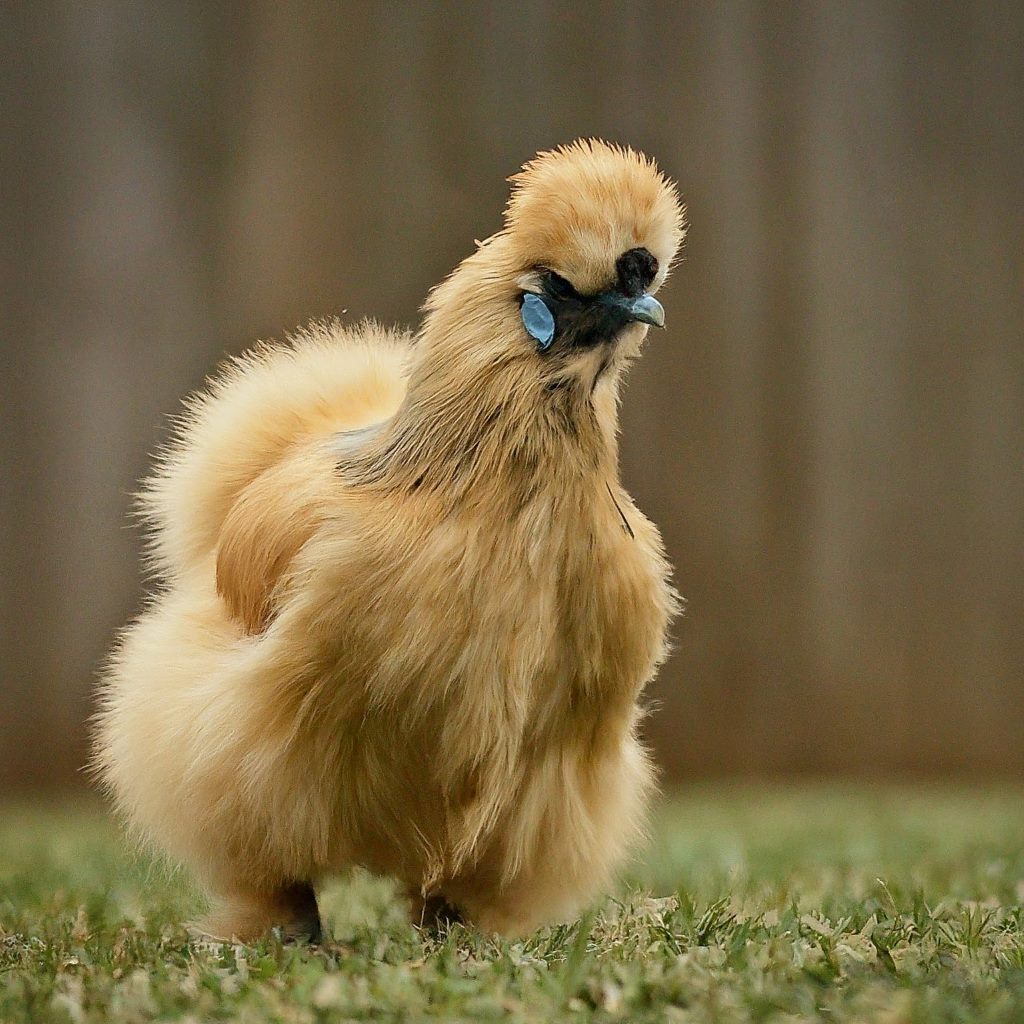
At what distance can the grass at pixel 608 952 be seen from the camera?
97.9 inches

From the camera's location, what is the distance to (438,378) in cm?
314

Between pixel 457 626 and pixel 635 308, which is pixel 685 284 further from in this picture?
pixel 457 626

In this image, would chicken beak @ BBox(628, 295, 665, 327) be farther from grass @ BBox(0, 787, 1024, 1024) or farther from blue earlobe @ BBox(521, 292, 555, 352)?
grass @ BBox(0, 787, 1024, 1024)

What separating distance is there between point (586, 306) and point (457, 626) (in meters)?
0.71

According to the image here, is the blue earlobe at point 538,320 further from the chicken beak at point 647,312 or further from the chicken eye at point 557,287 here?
the chicken beak at point 647,312

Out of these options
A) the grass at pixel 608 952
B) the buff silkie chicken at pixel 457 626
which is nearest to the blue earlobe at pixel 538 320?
the buff silkie chicken at pixel 457 626

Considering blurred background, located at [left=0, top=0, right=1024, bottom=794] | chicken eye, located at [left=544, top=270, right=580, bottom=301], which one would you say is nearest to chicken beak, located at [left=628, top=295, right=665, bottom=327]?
chicken eye, located at [left=544, top=270, right=580, bottom=301]

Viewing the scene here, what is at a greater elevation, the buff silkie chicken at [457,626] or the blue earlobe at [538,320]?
the blue earlobe at [538,320]

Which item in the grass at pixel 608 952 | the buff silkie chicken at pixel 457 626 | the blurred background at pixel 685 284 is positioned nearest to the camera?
the grass at pixel 608 952

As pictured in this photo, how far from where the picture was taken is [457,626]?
294cm

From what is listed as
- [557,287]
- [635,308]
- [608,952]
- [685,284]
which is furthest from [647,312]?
[685,284]

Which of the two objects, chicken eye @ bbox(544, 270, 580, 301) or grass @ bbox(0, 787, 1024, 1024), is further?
chicken eye @ bbox(544, 270, 580, 301)

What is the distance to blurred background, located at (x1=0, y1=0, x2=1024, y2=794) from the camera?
6898 millimetres

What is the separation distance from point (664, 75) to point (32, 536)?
12.3 feet
